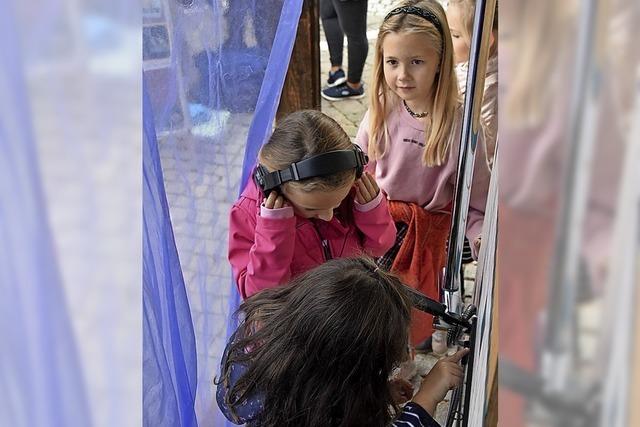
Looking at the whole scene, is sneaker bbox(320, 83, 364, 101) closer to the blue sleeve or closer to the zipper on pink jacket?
the zipper on pink jacket

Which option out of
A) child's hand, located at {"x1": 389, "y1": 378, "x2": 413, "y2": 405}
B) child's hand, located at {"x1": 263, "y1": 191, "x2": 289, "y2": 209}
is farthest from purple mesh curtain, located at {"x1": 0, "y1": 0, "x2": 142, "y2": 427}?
child's hand, located at {"x1": 263, "y1": 191, "x2": 289, "y2": 209}

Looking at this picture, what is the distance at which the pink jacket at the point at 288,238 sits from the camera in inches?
48.9

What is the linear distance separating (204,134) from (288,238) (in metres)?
0.24

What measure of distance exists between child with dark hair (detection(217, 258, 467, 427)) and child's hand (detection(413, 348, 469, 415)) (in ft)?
0.14

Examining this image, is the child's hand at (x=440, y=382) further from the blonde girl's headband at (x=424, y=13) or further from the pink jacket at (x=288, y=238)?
the blonde girl's headband at (x=424, y=13)

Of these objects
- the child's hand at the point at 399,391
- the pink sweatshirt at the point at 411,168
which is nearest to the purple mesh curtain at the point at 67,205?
the child's hand at the point at 399,391

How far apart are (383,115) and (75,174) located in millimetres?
1193

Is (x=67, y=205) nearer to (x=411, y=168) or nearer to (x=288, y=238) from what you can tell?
(x=288, y=238)

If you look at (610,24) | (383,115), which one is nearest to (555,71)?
(610,24)

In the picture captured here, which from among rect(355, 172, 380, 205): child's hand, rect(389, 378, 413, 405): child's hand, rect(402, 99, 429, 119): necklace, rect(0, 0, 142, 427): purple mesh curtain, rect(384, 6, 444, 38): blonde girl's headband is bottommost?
rect(389, 378, 413, 405): child's hand

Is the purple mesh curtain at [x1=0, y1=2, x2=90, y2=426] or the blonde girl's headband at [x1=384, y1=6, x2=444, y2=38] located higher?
the blonde girl's headband at [x1=384, y1=6, x2=444, y2=38]

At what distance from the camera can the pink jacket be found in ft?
4.08

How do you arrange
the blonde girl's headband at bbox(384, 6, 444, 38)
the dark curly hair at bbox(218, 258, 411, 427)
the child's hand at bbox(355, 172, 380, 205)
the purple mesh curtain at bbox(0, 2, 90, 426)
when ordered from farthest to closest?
the blonde girl's headband at bbox(384, 6, 444, 38)
the child's hand at bbox(355, 172, 380, 205)
the dark curly hair at bbox(218, 258, 411, 427)
the purple mesh curtain at bbox(0, 2, 90, 426)

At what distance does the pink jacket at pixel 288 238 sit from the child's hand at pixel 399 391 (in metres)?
0.26
